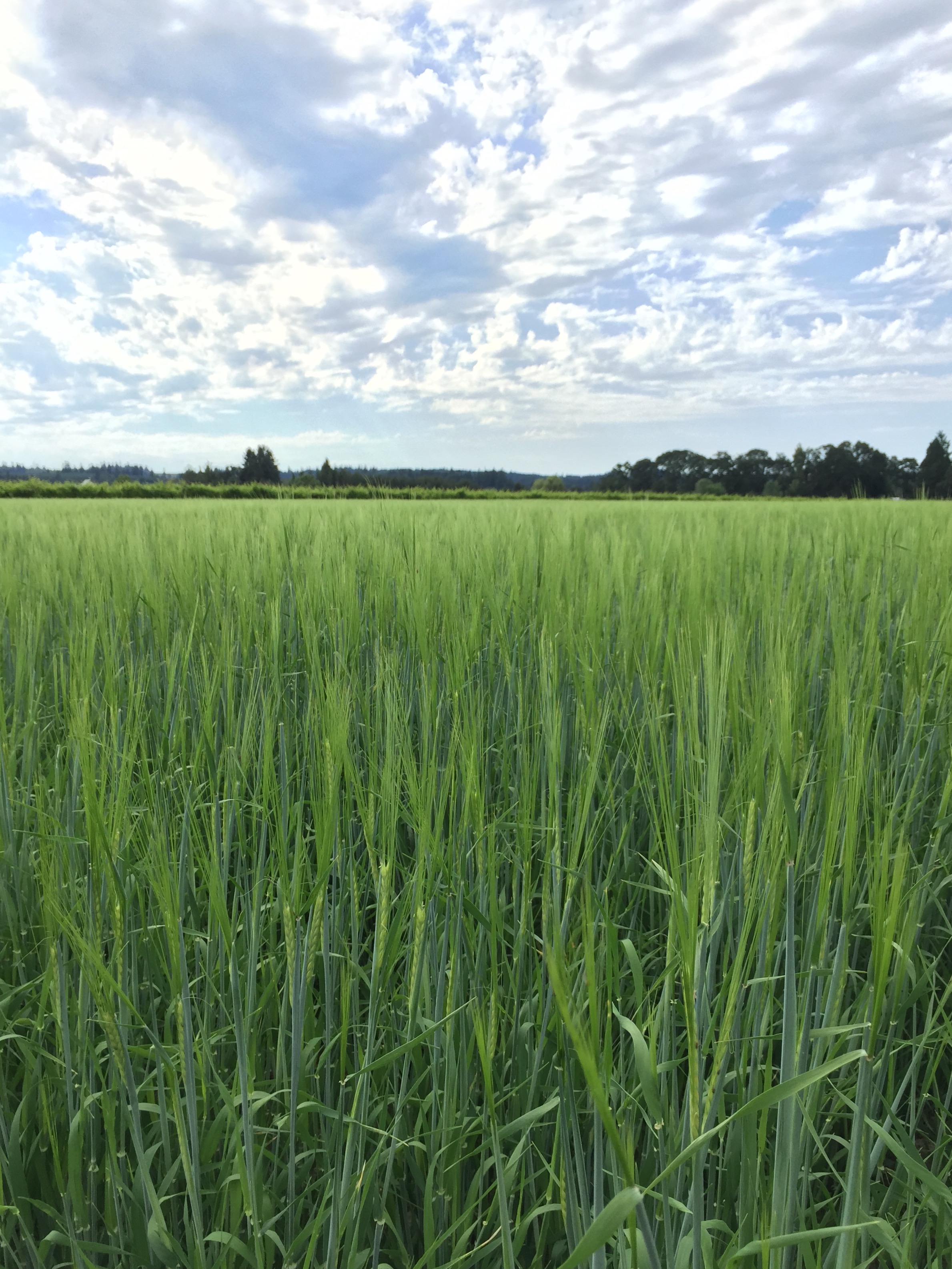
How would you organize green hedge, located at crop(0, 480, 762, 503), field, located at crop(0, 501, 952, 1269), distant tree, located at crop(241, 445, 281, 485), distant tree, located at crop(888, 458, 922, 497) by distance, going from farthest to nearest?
distant tree, located at crop(888, 458, 922, 497)
distant tree, located at crop(241, 445, 281, 485)
green hedge, located at crop(0, 480, 762, 503)
field, located at crop(0, 501, 952, 1269)

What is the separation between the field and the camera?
536mm

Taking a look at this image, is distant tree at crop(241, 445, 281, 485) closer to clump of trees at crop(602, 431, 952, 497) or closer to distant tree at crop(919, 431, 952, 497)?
clump of trees at crop(602, 431, 952, 497)

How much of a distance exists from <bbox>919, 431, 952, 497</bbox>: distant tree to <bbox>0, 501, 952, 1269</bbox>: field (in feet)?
93.4

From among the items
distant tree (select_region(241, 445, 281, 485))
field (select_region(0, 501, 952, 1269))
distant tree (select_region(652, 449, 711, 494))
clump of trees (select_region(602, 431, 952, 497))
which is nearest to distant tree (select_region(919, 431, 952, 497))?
clump of trees (select_region(602, 431, 952, 497))

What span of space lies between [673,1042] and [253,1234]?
1.37ft

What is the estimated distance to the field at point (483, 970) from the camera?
536mm

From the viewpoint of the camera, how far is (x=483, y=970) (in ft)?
2.49

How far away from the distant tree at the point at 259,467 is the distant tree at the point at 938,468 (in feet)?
74.4

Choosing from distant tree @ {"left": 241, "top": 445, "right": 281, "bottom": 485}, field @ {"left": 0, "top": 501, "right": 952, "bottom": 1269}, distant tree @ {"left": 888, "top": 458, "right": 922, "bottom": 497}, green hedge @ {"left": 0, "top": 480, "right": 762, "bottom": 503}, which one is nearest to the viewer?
field @ {"left": 0, "top": 501, "right": 952, "bottom": 1269}

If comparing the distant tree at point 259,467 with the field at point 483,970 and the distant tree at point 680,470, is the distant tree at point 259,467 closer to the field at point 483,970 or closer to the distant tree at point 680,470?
the distant tree at point 680,470

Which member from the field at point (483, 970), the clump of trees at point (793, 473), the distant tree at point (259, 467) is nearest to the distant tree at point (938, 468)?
the clump of trees at point (793, 473)

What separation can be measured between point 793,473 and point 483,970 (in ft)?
109

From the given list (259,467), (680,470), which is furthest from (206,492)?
(680,470)

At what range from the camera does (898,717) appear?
1444 millimetres
